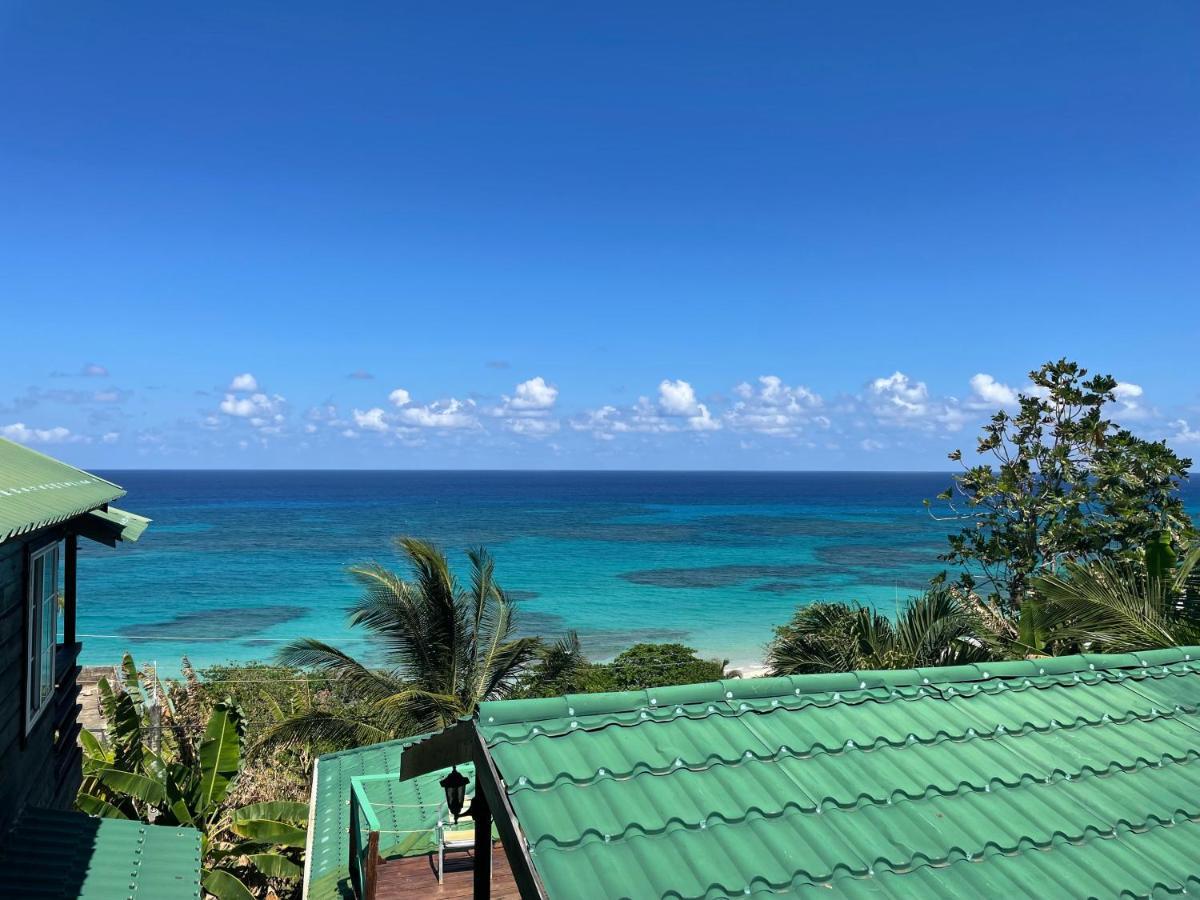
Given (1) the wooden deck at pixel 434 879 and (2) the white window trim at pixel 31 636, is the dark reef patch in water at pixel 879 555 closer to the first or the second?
(1) the wooden deck at pixel 434 879

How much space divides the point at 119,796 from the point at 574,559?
62.0m

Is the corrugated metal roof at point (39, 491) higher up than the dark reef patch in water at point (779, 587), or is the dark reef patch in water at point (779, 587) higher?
the corrugated metal roof at point (39, 491)

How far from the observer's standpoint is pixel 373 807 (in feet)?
32.5

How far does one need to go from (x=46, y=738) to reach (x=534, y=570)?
59.3 m

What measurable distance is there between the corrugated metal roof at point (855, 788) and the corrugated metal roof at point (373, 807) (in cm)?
522

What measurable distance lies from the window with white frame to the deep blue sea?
27.2 m

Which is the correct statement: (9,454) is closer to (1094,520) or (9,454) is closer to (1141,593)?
(1141,593)

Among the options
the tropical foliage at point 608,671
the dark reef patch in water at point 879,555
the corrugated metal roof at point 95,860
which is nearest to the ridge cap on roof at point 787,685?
the corrugated metal roof at point 95,860

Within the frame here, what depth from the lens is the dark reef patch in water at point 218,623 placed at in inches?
1754

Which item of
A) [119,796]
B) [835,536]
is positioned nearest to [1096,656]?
[119,796]

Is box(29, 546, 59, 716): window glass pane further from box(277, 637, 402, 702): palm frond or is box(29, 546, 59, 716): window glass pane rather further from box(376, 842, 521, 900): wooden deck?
box(277, 637, 402, 702): palm frond

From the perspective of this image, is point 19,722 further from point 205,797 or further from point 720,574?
point 720,574

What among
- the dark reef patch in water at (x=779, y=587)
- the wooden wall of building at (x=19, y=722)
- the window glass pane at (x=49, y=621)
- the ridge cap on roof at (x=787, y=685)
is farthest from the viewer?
the dark reef patch in water at (x=779, y=587)

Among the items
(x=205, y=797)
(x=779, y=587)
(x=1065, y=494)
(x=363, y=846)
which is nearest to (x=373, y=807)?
(x=363, y=846)
